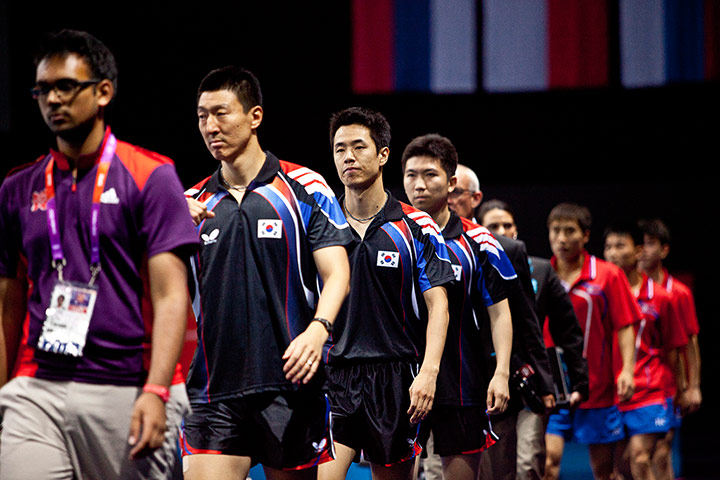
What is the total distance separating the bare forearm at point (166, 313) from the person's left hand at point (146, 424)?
0.20 ft

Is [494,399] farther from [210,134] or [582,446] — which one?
[582,446]

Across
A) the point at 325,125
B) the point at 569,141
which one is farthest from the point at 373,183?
the point at 569,141

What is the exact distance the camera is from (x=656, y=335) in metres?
8.57

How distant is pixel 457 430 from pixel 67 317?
278 cm

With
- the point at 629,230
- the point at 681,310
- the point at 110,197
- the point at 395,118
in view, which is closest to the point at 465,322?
the point at 110,197

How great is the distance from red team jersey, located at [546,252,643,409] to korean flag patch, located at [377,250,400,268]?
2.86 meters

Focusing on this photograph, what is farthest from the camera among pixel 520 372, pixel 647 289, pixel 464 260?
pixel 647 289

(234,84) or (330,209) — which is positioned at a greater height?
(234,84)

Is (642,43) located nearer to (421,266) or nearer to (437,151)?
(437,151)

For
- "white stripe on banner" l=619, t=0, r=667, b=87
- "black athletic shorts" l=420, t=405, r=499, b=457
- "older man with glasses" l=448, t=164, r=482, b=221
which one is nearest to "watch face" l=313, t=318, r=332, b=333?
"black athletic shorts" l=420, t=405, r=499, b=457

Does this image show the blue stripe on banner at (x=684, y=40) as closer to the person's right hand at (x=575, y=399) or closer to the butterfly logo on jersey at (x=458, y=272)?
the person's right hand at (x=575, y=399)

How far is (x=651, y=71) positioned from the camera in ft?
45.8

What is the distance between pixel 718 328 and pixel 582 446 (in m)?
3.44

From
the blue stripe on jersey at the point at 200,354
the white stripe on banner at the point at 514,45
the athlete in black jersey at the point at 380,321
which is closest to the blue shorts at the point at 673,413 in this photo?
the athlete in black jersey at the point at 380,321
